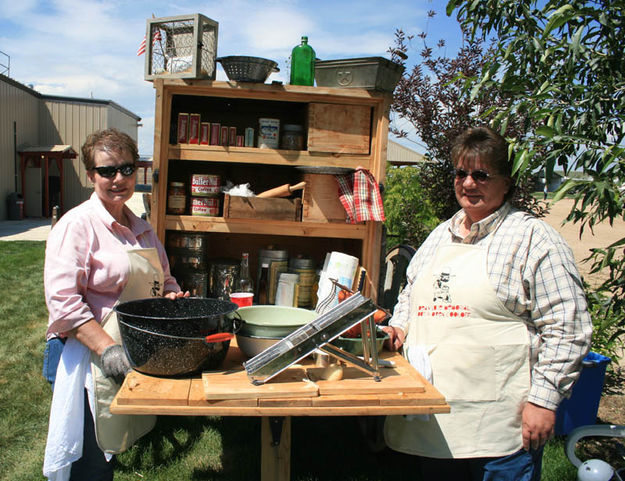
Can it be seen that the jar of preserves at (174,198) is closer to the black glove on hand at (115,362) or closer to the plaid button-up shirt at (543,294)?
the black glove on hand at (115,362)

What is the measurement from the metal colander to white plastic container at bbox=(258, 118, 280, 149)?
29 cm

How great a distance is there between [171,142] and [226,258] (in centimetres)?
94

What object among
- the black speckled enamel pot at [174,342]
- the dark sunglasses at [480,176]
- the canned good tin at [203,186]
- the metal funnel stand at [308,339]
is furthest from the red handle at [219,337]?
the canned good tin at [203,186]

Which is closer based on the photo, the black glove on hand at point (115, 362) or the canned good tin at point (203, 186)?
the black glove on hand at point (115, 362)

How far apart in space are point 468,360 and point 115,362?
4.66 ft

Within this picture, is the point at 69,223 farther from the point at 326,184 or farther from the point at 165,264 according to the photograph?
the point at 326,184

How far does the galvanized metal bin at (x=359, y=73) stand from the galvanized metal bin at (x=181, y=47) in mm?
681

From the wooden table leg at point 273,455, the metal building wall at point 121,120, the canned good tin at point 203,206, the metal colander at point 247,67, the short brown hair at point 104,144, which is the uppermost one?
the metal building wall at point 121,120

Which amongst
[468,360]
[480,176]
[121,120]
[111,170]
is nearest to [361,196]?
[480,176]

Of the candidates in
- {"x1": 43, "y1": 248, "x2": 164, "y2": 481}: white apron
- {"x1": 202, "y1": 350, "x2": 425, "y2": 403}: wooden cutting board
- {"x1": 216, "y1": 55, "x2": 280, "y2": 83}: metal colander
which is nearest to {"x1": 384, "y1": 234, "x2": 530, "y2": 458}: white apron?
{"x1": 202, "y1": 350, "x2": 425, "y2": 403}: wooden cutting board

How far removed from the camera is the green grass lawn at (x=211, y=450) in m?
3.20

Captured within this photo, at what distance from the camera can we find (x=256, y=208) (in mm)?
3346

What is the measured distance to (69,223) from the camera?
2.21 m

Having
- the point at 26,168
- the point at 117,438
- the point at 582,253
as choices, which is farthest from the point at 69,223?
the point at 26,168
